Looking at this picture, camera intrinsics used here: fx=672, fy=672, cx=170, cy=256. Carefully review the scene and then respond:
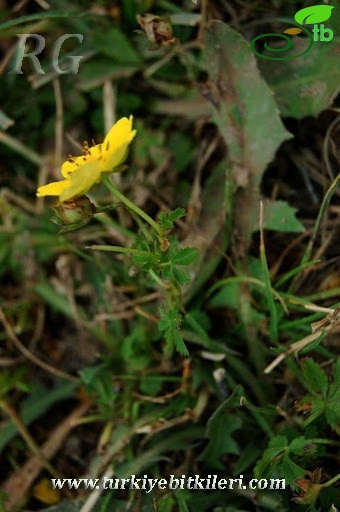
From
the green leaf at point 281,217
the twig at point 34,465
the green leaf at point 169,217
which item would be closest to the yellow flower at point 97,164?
the green leaf at point 169,217

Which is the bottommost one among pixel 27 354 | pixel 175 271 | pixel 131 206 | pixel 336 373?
pixel 27 354

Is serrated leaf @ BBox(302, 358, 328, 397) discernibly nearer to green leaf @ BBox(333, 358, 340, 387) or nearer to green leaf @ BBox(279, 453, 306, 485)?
green leaf @ BBox(333, 358, 340, 387)

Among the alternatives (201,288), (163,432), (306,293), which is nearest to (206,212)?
(201,288)

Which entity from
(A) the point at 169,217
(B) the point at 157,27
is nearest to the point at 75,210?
(A) the point at 169,217

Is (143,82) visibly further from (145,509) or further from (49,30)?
(145,509)

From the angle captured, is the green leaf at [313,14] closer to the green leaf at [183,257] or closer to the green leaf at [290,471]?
the green leaf at [183,257]

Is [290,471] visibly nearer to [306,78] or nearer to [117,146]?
[117,146]
